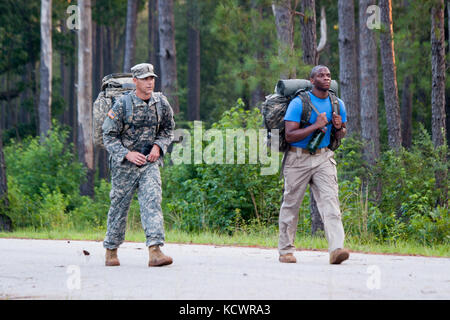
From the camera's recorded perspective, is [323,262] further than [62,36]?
No

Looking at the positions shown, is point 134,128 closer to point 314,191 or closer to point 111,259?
point 111,259

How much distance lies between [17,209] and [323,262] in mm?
11750

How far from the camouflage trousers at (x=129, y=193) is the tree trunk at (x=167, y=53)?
619 inches

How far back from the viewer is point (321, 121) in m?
8.19

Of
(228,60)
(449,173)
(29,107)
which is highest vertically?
(228,60)

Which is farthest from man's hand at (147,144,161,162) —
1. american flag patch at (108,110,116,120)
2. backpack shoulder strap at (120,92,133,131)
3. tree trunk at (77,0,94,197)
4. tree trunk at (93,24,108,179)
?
tree trunk at (93,24,108,179)

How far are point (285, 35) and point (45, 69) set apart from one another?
16226 mm

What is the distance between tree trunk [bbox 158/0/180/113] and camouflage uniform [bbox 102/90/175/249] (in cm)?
1568

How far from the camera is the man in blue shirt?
27.0 feet

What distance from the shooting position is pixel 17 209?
1856 cm

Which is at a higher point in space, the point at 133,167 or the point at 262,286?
the point at 133,167
